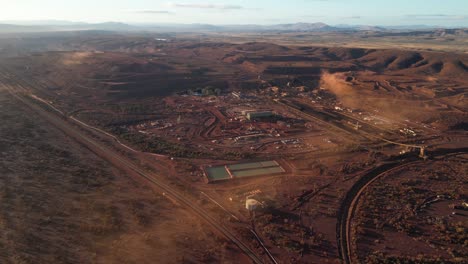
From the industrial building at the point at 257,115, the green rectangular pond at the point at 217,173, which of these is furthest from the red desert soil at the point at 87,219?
the industrial building at the point at 257,115

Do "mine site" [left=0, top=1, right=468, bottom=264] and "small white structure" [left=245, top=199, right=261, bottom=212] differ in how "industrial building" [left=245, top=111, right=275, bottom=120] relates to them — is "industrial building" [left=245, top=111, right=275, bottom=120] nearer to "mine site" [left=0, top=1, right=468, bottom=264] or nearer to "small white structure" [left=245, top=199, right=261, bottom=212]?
"mine site" [left=0, top=1, right=468, bottom=264]

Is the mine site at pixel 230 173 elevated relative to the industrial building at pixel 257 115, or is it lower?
lower

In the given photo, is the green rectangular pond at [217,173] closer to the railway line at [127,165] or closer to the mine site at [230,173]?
the mine site at [230,173]

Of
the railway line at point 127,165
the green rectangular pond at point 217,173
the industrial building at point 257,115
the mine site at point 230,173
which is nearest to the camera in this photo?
the mine site at point 230,173

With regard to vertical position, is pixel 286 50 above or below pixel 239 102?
above

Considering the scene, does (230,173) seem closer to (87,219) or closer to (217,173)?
(217,173)

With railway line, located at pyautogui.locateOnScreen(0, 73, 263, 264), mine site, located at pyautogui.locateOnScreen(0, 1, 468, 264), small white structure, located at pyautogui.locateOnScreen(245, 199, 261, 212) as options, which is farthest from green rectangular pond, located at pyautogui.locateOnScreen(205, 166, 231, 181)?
small white structure, located at pyautogui.locateOnScreen(245, 199, 261, 212)

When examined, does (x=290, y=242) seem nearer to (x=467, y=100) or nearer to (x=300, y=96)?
(x=300, y=96)

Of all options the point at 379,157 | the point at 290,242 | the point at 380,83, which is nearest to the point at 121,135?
the point at 290,242
